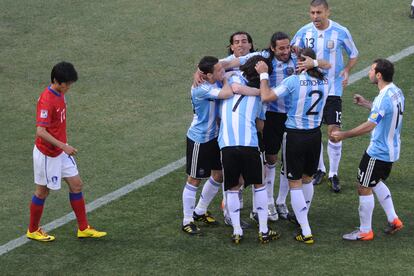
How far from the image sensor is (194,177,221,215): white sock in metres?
11.2

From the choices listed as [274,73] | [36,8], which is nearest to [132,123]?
[274,73]

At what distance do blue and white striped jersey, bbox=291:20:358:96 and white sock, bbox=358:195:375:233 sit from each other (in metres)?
2.11

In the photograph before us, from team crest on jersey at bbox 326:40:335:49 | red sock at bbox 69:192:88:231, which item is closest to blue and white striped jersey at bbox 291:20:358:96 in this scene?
team crest on jersey at bbox 326:40:335:49

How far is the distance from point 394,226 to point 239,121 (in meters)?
2.27

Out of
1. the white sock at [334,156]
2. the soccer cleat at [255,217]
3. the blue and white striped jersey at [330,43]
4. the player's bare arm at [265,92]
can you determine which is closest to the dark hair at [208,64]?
the player's bare arm at [265,92]

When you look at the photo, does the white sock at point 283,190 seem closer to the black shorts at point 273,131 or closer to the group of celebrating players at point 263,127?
the group of celebrating players at point 263,127

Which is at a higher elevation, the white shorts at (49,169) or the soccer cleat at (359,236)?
the white shorts at (49,169)

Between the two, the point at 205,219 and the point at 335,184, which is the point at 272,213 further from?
the point at 335,184

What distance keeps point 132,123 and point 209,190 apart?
3767 mm

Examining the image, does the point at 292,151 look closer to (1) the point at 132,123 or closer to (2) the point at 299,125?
(2) the point at 299,125

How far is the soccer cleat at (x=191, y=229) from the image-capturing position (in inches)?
437

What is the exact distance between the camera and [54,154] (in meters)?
10.7

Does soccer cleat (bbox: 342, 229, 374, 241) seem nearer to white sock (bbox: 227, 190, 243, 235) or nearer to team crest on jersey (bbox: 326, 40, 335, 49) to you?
white sock (bbox: 227, 190, 243, 235)

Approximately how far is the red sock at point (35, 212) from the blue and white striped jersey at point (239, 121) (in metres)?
2.21
